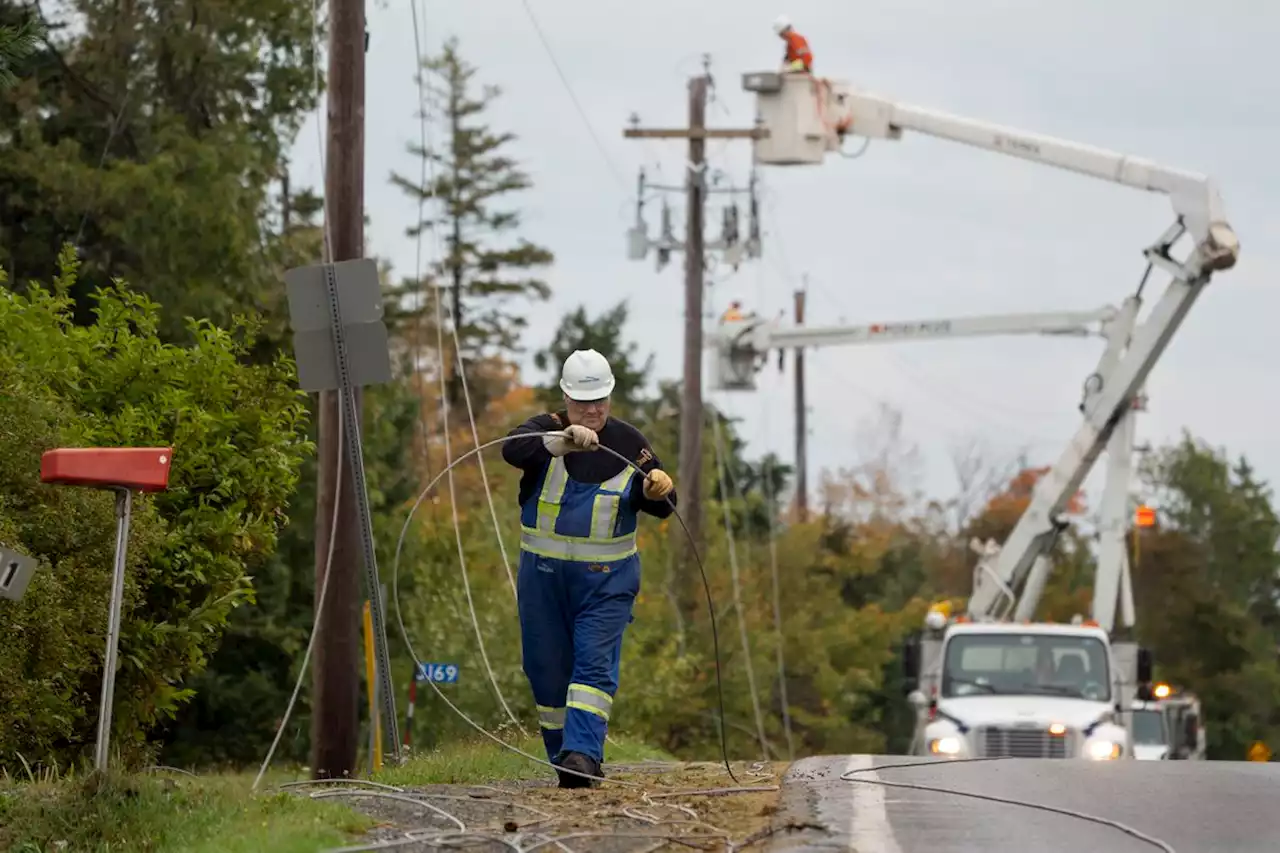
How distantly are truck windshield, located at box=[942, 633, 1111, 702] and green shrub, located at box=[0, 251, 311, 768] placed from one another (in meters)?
8.83

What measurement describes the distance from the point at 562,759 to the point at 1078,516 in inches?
785

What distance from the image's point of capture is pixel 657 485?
33.7ft

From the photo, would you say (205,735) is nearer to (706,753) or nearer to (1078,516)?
(706,753)

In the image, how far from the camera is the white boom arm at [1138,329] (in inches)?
1091

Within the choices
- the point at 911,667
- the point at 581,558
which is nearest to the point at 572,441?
the point at 581,558

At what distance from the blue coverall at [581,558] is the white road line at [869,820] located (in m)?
1.23

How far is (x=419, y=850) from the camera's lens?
25.7 ft

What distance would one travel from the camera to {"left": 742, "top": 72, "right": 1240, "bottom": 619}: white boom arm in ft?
90.9

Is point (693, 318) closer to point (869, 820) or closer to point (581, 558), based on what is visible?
point (581, 558)

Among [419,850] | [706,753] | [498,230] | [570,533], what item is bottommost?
[706,753]

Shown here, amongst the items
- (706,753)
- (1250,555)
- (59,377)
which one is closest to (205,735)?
(706,753)

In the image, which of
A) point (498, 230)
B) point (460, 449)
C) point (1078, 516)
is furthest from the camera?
point (498, 230)

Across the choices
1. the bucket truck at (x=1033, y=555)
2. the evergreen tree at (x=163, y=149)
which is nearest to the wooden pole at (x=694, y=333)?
the bucket truck at (x=1033, y=555)

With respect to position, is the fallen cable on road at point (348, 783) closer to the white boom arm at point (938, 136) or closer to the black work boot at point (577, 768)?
the black work boot at point (577, 768)
